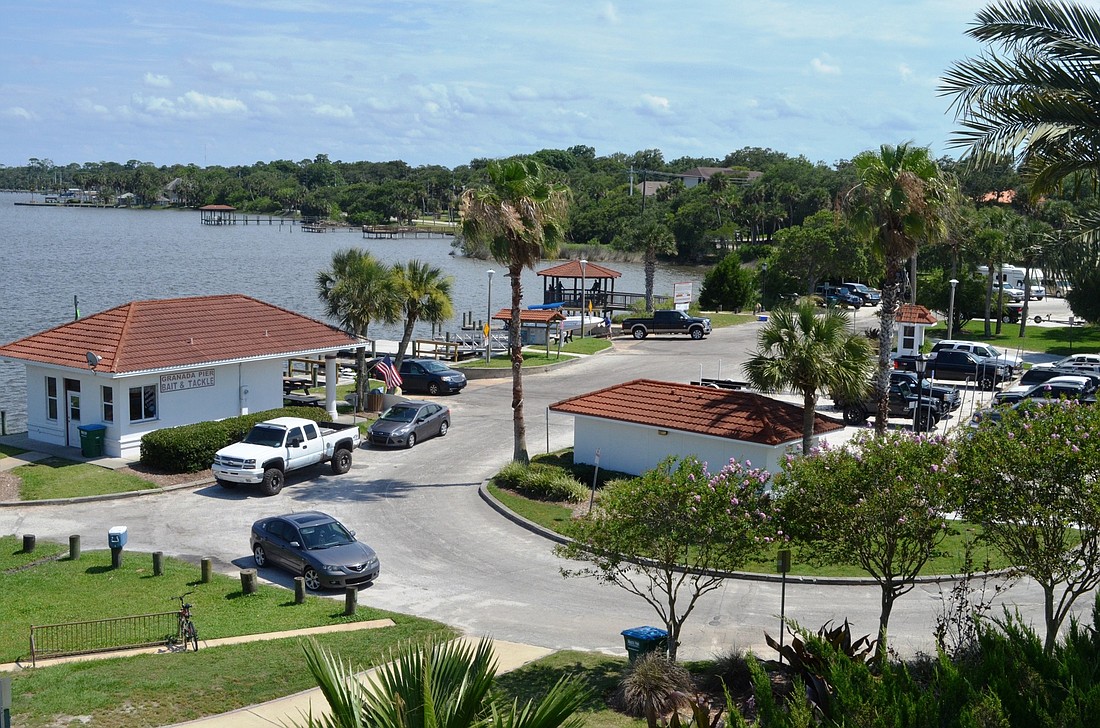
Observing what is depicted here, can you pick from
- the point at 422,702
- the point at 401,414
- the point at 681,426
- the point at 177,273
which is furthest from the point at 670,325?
the point at 177,273

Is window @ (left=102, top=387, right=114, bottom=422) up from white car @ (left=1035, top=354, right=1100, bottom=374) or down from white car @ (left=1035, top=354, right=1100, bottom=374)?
down

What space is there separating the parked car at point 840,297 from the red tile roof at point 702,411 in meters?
40.6

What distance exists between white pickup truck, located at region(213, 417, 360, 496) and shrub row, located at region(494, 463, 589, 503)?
469 centimetres

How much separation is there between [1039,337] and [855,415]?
2701cm

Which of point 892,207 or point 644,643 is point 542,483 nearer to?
point 892,207

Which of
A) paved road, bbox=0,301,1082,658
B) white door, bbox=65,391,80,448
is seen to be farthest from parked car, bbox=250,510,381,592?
white door, bbox=65,391,80,448

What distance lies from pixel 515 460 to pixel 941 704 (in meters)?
19.9

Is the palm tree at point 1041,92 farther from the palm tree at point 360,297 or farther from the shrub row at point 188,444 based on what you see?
the palm tree at point 360,297

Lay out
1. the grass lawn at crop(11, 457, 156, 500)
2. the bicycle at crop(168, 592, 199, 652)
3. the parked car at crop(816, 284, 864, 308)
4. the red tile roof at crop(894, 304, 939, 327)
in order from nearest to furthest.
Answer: the bicycle at crop(168, 592, 199, 652) < the grass lawn at crop(11, 457, 156, 500) < the red tile roof at crop(894, 304, 939, 327) < the parked car at crop(816, 284, 864, 308)

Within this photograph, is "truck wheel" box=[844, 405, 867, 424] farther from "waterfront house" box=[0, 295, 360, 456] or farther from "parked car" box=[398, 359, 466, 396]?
"waterfront house" box=[0, 295, 360, 456]

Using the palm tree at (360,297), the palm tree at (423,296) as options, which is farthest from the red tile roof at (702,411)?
the palm tree at (423,296)

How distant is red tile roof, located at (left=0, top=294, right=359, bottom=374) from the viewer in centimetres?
3148

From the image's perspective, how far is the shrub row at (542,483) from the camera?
27.8 meters

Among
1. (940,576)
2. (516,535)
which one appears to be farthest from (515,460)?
(940,576)
